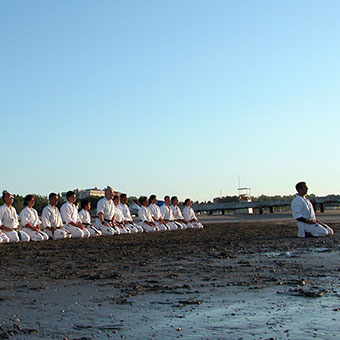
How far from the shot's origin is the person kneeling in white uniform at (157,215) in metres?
28.0

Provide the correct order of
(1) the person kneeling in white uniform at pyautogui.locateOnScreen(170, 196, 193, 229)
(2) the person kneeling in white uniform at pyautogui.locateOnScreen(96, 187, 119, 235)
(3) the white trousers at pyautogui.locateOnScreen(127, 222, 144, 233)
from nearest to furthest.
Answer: (2) the person kneeling in white uniform at pyautogui.locateOnScreen(96, 187, 119, 235) < (3) the white trousers at pyautogui.locateOnScreen(127, 222, 144, 233) < (1) the person kneeling in white uniform at pyautogui.locateOnScreen(170, 196, 193, 229)

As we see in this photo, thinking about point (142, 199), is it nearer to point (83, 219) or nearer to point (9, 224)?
point (83, 219)

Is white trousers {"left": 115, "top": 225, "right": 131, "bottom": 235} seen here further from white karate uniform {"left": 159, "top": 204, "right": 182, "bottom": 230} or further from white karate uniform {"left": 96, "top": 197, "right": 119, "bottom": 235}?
white karate uniform {"left": 159, "top": 204, "right": 182, "bottom": 230}

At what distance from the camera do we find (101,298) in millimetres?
6559

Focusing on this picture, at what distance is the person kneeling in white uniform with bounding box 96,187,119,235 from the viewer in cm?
2366

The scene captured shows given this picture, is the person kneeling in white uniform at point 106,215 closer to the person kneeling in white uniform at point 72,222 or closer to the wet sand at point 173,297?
the person kneeling in white uniform at point 72,222

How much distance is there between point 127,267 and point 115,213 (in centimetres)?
1596

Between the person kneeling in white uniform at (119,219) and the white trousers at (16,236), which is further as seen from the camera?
the person kneeling in white uniform at (119,219)

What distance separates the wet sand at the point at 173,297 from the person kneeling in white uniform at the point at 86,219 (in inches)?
453

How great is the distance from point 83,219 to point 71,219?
2029 mm

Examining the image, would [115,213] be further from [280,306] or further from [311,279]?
[280,306]

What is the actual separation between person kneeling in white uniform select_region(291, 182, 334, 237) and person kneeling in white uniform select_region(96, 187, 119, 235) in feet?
27.1

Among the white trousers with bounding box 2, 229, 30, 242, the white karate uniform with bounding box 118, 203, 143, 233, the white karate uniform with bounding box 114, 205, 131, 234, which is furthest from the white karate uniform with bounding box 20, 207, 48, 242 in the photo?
the white karate uniform with bounding box 118, 203, 143, 233

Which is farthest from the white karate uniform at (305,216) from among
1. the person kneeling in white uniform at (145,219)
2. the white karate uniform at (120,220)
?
the person kneeling in white uniform at (145,219)
